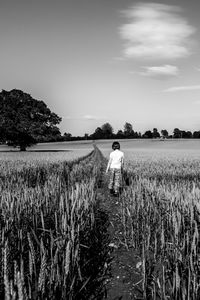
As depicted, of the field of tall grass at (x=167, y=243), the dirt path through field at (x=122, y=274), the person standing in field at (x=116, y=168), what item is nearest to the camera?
the field of tall grass at (x=167, y=243)

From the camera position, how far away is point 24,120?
50469 millimetres

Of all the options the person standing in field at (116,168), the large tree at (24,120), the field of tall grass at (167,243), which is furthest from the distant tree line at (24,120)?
the field of tall grass at (167,243)

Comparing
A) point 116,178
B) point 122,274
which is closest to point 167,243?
point 122,274

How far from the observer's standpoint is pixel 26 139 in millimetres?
51656

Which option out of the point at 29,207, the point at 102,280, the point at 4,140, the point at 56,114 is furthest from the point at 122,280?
the point at 56,114

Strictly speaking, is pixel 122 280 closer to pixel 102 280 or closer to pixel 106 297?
pixel 102 280

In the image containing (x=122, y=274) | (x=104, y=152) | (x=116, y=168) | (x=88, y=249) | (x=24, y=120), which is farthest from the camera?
(x=24, y=120)

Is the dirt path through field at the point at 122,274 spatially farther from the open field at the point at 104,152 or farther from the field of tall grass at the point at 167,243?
the open field at the point at 104,152

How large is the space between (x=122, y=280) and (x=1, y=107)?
51787 millimetres

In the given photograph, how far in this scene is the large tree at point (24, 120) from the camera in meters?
49.3

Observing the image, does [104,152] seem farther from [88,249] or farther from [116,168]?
[88,249]

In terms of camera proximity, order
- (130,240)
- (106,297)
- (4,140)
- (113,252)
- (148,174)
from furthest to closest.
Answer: (4,140), (148,174), (130,240), (113,252), (106,297)

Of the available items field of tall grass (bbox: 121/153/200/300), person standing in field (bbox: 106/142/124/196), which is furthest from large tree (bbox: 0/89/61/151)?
field of tall grass (bbox: 121/153/200/300)

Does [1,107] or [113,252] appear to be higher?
[1,107]
